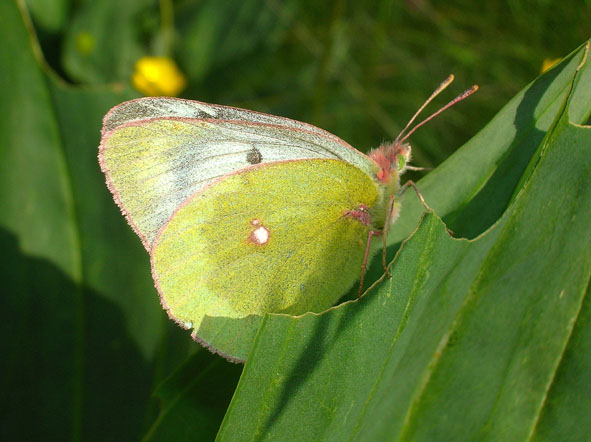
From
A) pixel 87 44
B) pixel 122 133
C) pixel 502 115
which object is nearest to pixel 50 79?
pixel 122 133

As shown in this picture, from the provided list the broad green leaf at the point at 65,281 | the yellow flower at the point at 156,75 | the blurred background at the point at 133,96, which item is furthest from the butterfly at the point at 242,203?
the yellow flower at the point at 156,75

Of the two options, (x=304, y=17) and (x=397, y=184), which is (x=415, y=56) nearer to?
(x=304, y=17)

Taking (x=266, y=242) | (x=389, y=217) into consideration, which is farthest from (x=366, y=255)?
(x=266, y=242)

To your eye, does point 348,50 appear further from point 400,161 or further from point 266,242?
point 266,242

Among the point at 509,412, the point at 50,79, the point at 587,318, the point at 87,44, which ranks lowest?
the point at 87,44

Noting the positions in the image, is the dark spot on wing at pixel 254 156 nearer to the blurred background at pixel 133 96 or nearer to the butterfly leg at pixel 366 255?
the butterfly leg at pixel 366 255
